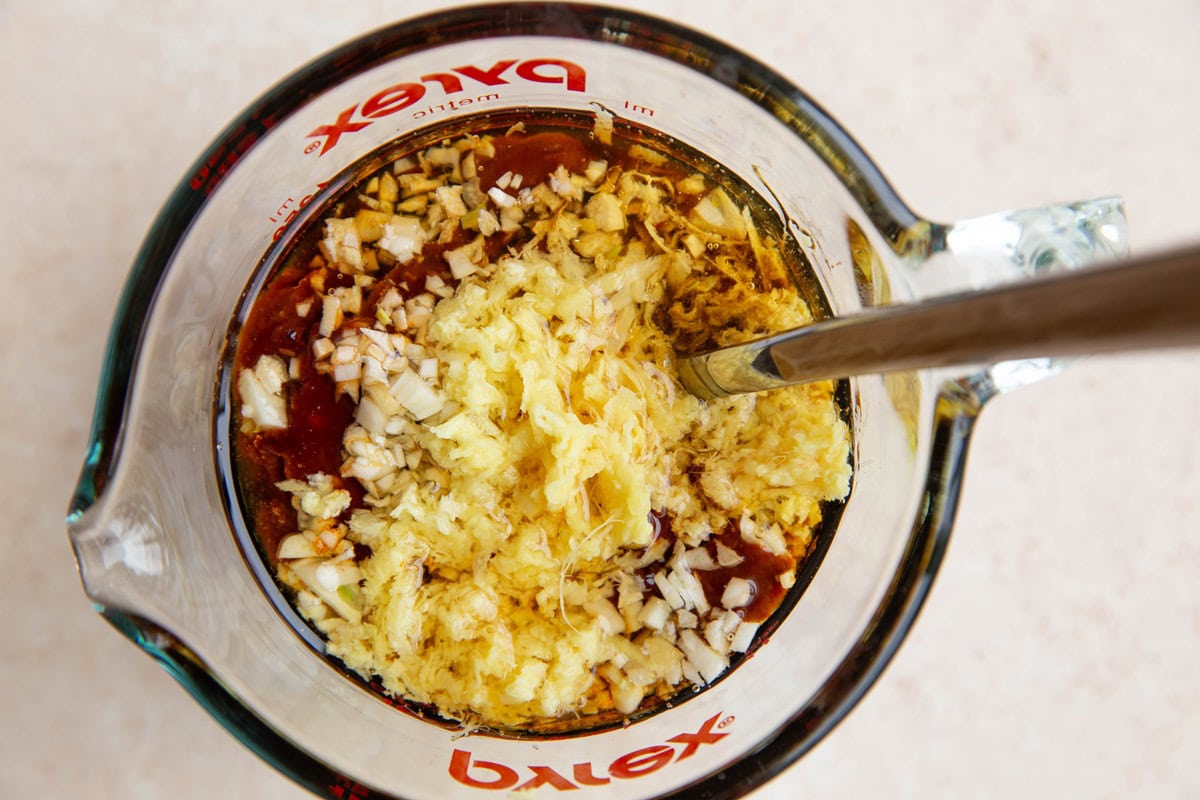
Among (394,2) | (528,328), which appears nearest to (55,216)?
(394,2)

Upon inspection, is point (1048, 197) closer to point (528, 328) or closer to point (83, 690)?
point (528, 328)

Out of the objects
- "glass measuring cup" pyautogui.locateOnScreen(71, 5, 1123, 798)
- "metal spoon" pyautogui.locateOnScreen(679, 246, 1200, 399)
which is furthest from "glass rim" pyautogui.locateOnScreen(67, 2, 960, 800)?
"metal spoon" pyautogui.locateOnScreen(679, 246, 1200, 399)

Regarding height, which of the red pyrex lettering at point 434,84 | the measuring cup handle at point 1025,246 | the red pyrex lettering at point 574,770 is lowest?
the red pyrex lettering at point 574,770

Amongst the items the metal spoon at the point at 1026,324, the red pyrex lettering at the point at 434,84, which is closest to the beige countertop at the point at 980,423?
the red pyrex lettering at the point at 434,84

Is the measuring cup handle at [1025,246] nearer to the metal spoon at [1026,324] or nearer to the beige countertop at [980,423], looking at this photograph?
the metal spoon at [1026,324]

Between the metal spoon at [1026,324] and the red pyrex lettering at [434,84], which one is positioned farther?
the red pyrex lettering at [434,84]

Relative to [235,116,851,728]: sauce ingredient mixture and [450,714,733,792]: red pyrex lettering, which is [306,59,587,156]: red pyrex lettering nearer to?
[235,116,851,728]: sauce ingredient mixture
